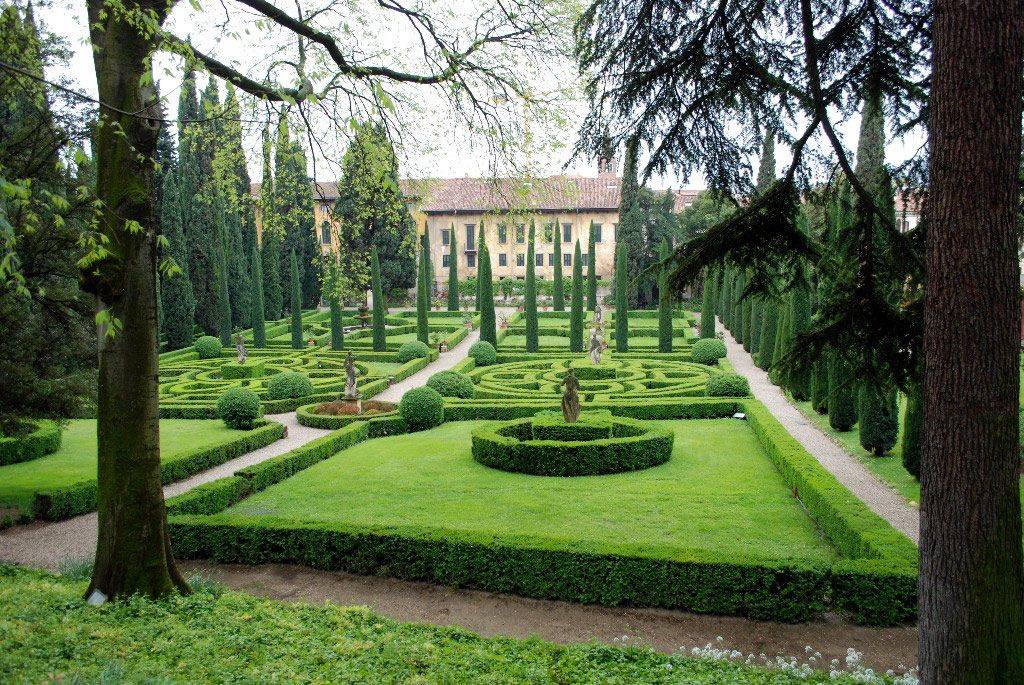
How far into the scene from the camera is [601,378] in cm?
2409

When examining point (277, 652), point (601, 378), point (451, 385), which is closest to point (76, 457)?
point (451, 385)

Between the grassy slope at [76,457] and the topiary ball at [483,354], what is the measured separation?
1060 centimetres

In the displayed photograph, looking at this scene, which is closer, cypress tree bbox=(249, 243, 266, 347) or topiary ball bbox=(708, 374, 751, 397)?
topiary ball bbox=(708, 374, 751, 397)

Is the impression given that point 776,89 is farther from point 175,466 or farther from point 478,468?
point 175,466

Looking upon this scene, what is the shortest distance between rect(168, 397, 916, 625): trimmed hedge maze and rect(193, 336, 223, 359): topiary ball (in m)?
19.1

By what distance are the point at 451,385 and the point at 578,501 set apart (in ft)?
31.3

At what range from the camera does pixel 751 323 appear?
29359 mm

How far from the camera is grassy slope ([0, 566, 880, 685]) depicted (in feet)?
14.8

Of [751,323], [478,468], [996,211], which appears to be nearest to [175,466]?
[478,468]

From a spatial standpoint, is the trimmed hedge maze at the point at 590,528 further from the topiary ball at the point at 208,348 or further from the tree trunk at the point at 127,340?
the topiary ball at the point at 208,348

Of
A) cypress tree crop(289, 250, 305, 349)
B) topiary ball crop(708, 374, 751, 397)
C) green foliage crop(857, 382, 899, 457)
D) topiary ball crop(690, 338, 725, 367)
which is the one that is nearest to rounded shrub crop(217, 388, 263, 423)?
topiary ball crop(708, 374, 751, 397)

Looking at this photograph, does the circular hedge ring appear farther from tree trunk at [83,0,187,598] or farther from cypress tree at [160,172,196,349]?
cypress tree at [160,172,196,349]

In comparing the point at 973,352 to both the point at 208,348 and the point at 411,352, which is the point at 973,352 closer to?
the point at 411,352

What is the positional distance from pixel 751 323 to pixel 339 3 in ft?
80.3
